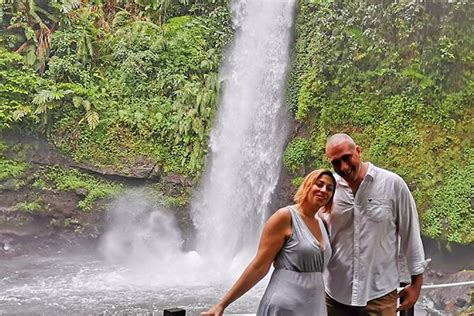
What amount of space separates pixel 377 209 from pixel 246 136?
6639 mm

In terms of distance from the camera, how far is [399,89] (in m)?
7.76

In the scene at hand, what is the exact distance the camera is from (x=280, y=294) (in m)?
1.34

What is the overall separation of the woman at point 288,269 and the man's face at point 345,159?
21 cm

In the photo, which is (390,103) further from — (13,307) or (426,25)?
(13,307)

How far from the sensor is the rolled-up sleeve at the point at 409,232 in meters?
1.53

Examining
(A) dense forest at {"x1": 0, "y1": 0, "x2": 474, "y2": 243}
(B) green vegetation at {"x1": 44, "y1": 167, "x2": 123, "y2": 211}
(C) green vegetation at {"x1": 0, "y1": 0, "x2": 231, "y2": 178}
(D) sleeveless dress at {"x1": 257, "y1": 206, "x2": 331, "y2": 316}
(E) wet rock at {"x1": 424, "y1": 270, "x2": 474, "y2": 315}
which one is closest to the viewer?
(D) sleeveless dress at {"x1": 257, "y1": 206, "x2": 331, "y2": 316}

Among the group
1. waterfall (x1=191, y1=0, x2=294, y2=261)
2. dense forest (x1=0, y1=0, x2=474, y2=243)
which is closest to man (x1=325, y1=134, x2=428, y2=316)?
dense forest (x1=0, y1=0, x2=474, y2=243)

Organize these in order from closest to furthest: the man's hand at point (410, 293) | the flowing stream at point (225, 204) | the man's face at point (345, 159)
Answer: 1. the man's face at point (345, 159)
2. the man's hand at point (410, 293)
3. the flowing stream at point (225, 204)

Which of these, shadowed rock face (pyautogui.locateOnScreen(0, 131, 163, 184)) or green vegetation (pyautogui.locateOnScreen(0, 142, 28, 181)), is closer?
green vegetation (pyautogui.locateOnScreen(0, 142, 28, 181))

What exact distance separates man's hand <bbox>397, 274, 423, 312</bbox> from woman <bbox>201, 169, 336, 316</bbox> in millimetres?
375

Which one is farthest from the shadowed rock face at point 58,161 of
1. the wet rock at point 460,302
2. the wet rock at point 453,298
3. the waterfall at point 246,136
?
the wet rock at point 460,302

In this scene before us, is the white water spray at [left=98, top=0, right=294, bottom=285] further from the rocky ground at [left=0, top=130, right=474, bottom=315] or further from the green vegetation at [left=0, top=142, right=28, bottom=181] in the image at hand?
the green vegetation at [left=0, top=142, right=28, bottom=181]

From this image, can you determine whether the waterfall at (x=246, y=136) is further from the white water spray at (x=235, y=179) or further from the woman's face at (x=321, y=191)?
the woman's face at (x=321, y=191)

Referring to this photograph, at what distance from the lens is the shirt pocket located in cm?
151
